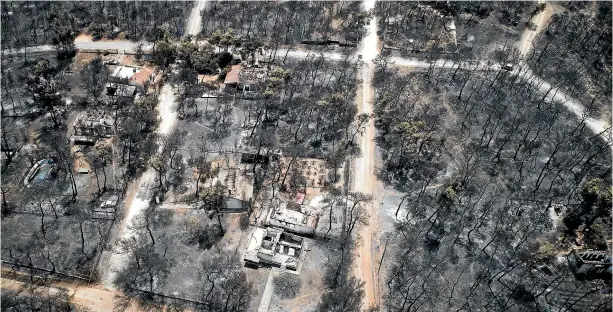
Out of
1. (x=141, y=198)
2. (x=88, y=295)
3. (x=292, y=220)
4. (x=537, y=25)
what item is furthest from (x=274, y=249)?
(x=537, y=25)

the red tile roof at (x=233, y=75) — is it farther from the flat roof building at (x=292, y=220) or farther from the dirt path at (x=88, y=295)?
the dirt path at (x=88, y=295)

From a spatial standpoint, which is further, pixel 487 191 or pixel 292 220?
pixel 487 191

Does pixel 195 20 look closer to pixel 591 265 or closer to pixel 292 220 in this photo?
pixel 292 220

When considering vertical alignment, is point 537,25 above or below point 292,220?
above

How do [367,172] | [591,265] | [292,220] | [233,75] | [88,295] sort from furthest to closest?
[233,75], [367,172], [292,220], [591,265], [88,295]

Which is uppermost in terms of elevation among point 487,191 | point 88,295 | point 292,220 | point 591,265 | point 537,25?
point 537,25

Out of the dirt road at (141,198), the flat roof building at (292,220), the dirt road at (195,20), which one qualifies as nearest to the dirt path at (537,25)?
the flat roof building at (292,220)

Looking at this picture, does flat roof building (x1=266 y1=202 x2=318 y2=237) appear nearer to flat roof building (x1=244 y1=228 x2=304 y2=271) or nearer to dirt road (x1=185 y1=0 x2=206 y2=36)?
flat roof building (x1=244 y1=228 x2=304 y2=271)

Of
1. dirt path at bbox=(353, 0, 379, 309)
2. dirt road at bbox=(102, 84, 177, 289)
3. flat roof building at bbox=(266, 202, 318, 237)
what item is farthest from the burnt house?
dirt road at bbox=(102, 84, 177, 289)

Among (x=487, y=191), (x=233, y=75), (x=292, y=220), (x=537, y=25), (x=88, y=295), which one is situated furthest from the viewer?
(x=537, y=25)
